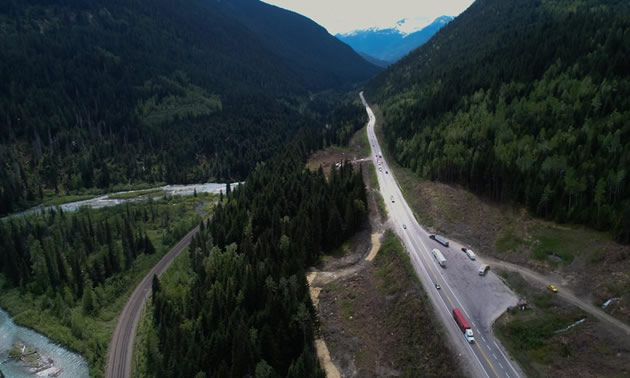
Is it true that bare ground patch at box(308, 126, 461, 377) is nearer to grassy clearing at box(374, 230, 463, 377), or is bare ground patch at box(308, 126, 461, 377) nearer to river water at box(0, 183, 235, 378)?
grassy clearing at box(374, 230, 463, 377)

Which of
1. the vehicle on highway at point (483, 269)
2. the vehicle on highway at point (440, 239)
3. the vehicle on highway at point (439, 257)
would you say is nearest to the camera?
the vehicle on highway at point (483, 269)

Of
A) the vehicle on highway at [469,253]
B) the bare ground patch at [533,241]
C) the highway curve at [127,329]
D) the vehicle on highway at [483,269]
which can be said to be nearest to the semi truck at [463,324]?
the vehicle on highway at [483,269]

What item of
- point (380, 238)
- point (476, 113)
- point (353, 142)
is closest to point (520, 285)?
point (380, 238)

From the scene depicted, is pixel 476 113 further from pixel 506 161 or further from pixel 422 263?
pixel 422 263

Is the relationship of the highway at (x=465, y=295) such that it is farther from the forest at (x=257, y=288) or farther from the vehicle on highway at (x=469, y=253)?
the forest at (x=257, y=288)

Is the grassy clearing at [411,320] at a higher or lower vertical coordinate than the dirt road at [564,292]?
lower

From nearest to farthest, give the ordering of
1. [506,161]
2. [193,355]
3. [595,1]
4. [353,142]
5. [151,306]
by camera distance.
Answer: [193,355] → [506,161] → [151,306] → [353,142] → [595,1]
